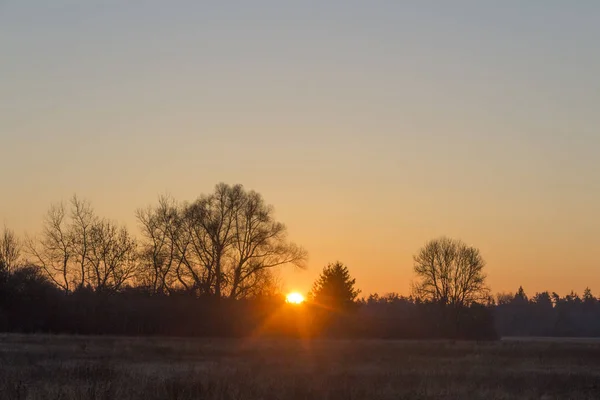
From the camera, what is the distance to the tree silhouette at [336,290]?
7625cm

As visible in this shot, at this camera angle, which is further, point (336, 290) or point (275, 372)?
point (336, 290)

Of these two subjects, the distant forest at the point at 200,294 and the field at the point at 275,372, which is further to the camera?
the distant forest at the point at 200,294

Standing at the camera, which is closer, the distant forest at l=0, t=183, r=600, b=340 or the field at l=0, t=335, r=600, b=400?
the field at l=0, t=335, r=600, b=400

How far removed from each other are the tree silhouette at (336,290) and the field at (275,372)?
30.4 metres

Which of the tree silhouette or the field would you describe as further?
the tree silhouette

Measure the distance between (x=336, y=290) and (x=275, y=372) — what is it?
52443 millimetres

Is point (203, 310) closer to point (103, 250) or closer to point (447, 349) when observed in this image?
point (103, 250)

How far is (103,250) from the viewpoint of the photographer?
66.9 metres

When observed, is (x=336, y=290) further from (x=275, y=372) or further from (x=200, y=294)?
(x=275, y=372)

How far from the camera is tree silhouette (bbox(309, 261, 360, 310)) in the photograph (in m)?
76.2

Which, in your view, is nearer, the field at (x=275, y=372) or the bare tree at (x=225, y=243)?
the field at (x=275, y=372)

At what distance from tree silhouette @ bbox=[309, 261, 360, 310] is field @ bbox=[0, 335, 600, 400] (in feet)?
99.8

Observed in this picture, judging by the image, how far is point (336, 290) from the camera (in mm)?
77688

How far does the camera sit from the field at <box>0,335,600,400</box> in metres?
17.7
